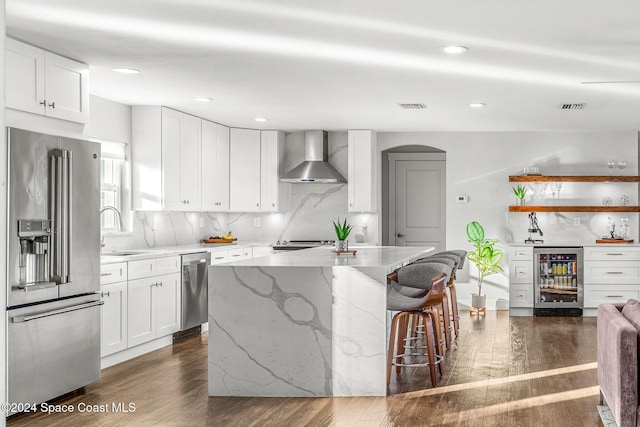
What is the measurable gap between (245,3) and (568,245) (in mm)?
6313

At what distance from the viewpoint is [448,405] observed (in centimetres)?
450

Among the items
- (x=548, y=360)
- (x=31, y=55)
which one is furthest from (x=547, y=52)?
(x=31, y=55)

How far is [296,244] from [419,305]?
4153 millimetres

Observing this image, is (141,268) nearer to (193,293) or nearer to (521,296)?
(193,293)

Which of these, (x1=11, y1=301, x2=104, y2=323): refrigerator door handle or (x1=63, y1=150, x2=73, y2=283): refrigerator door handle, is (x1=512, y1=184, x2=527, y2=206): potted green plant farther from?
(x1=63, y1=150, x2=73, y2=283): refrigerator door handle

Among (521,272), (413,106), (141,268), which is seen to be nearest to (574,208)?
(521,272)

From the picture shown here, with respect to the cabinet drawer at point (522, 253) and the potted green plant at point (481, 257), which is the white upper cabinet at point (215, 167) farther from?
the cabinet drawer at point (522, 253)

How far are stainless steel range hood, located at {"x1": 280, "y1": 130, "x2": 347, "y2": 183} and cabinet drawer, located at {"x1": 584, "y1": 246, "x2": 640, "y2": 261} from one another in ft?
10.5

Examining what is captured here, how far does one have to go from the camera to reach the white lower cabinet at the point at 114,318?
5.59 meters

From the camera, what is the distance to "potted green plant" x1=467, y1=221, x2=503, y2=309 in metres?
8.87

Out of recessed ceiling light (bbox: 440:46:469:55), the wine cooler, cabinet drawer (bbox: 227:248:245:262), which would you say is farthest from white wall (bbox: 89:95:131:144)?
the wine cooler

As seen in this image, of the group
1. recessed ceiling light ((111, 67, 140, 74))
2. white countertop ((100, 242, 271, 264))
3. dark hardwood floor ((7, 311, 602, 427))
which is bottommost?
dark hardwood floor ((7, 311, 602, 427))

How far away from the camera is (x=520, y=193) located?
355 inches

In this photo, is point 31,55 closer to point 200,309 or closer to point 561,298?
point 200,309
